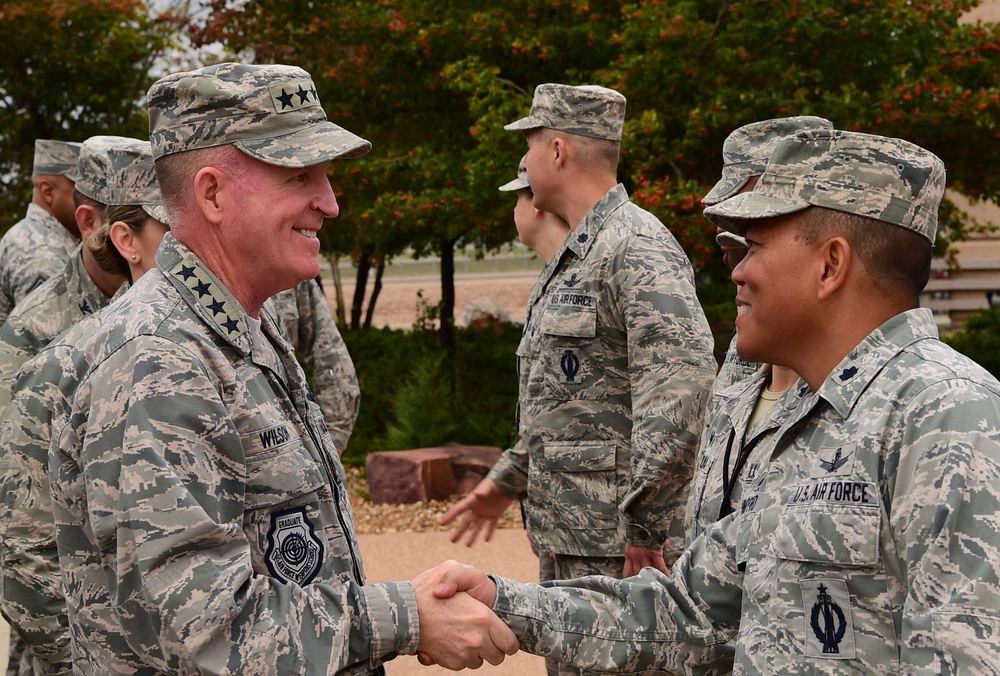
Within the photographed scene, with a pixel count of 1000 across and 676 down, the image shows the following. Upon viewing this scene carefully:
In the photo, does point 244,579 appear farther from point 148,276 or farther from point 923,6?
point 923,6

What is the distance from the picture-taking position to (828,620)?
2.20 metres

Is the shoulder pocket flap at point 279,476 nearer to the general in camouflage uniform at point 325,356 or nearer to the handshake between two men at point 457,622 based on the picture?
the handshake between two men at point 457,622

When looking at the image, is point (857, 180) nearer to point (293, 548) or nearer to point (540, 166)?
point (293, 548)

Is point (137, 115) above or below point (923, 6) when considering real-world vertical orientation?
below

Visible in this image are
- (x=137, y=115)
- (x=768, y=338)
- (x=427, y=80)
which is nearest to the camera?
(x=768, y=338)

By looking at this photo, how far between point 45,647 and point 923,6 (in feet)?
29.6

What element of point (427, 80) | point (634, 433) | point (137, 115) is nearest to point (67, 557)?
point (634, 433)

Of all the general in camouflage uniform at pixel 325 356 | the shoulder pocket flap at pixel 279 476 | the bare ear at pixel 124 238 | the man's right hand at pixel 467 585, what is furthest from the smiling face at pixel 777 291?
the general in camouflage uniform at pixel 325 356

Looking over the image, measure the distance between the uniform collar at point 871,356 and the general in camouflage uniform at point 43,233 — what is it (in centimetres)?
515

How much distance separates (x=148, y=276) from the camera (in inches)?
105

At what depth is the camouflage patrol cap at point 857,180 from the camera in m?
2.35

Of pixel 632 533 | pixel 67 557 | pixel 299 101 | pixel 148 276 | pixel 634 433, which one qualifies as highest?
pixel 299 101

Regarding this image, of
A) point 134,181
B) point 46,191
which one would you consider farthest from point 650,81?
point 134,181

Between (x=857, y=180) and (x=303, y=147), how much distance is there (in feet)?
4.21
